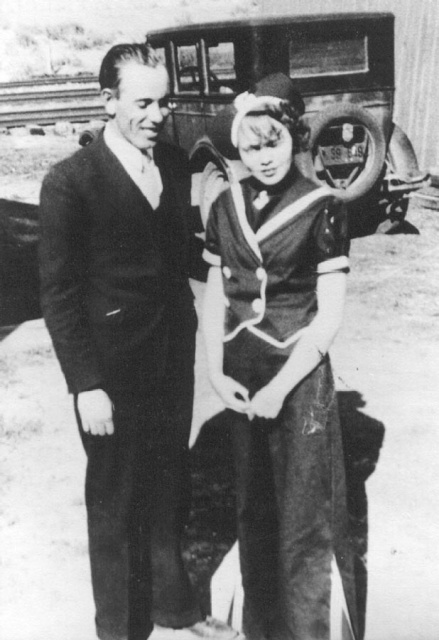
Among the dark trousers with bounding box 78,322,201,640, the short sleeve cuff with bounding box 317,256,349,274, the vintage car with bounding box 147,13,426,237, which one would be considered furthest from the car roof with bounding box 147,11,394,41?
the short sleeve cuff with bounding box 317,256,349,274

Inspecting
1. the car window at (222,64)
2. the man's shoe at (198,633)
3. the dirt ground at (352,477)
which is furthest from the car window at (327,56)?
the man's shoe at (198,633)

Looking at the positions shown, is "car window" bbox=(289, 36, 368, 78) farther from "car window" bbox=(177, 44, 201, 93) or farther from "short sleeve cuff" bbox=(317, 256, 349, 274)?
"short sleeve cuff" bbox=(317, 256, 349, 274)

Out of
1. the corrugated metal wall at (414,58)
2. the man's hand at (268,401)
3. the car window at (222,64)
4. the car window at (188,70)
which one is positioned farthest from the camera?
the corrugated metal wall at (414,58)

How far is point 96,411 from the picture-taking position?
1915 mm

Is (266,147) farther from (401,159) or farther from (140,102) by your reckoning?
(401,159)

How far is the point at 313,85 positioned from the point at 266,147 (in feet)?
14.8

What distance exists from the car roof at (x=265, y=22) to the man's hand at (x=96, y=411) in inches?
165

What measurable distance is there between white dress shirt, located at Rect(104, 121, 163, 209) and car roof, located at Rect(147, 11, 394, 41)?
12.7 ft

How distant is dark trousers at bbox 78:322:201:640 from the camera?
203cm

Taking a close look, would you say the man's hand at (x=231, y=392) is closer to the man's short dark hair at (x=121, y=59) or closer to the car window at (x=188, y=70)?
the man's short dark hair at (x=121, y=59)

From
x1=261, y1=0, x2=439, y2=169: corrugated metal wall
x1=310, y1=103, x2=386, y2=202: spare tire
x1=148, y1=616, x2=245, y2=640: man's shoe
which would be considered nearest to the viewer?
x1=148, y1=616, x2=245, y2=640: man's shoe

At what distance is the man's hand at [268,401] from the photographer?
70.0 inches

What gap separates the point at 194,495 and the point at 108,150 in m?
1.75

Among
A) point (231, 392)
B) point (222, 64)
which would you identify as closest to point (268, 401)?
point (231, 392)
